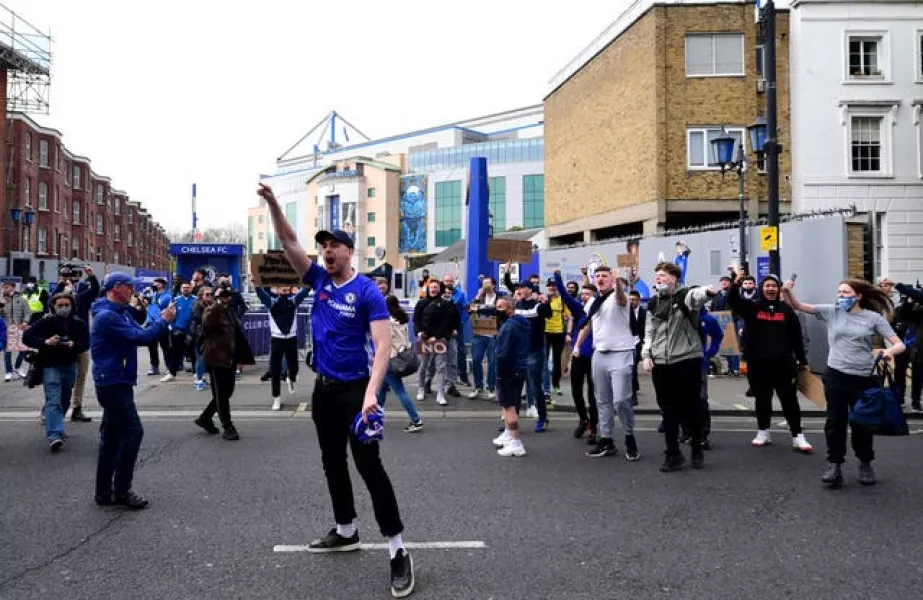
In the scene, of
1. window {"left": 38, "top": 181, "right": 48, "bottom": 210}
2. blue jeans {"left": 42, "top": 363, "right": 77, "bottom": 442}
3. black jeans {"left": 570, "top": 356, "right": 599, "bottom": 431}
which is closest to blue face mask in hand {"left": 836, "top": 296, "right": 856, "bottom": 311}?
black jeans {"left": 570, "top": 356, "right": 599, "bottom": 431}

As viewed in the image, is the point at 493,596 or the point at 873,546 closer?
the point at 493,596

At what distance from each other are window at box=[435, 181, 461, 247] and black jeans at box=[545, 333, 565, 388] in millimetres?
72693

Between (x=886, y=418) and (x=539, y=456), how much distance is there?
10.5 feet

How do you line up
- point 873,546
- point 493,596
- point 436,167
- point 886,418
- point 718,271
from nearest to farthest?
point 493,596
point 873,546
point 886,418
point 718,271
point 436,167

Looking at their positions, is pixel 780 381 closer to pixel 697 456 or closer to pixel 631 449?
pixel 697 456

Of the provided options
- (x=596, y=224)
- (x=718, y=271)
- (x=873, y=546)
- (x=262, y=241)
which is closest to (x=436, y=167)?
(x=262, y=241)

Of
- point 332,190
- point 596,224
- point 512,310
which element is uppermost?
point 332,190

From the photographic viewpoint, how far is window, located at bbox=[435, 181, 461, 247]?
84.9 m

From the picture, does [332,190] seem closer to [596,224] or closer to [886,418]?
[596,224]

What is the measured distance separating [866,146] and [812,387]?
19.6 meters

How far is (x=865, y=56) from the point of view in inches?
952

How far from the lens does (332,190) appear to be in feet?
298

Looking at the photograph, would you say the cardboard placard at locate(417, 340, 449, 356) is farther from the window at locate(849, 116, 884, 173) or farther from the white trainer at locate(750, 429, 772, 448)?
the window at locate(849, 116, 884, 173)

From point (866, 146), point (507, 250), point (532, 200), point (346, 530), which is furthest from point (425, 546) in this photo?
point (532, 200)
